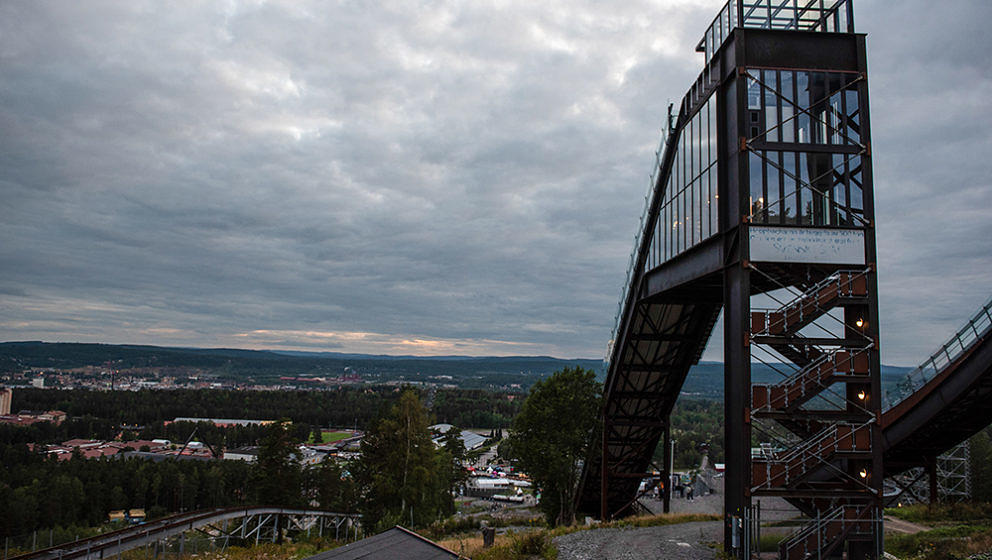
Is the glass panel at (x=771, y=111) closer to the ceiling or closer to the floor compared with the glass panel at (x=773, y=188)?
closer to the ceiling

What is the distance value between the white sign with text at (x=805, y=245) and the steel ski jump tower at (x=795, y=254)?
0.12 ft

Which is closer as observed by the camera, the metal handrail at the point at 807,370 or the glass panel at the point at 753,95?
the metal handrail at the point at 807,370

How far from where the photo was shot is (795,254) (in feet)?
52.8

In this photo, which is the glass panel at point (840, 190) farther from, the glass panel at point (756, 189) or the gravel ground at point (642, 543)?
the gravel ground at point (642, 543)

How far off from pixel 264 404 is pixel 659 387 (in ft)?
635

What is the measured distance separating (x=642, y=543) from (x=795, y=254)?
1009cm

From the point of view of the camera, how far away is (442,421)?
197250mm

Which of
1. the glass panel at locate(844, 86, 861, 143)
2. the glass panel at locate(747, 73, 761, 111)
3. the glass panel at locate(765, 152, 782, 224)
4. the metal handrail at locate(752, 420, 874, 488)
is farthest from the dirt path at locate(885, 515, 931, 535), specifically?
the glass panel at locate(747, 73, 761, 111)

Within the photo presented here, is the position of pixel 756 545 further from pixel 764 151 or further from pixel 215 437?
pixel 215 437

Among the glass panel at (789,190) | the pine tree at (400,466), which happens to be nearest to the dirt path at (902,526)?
the glass panel at (789,190)

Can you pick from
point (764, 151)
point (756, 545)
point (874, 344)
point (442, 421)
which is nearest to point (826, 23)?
point (764, 151)

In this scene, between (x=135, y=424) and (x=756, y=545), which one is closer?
(x=756, y=545)

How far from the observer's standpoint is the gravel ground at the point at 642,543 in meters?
16.9

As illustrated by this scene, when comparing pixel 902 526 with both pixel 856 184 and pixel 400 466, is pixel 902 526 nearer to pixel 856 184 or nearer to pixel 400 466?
pixel 856 184
